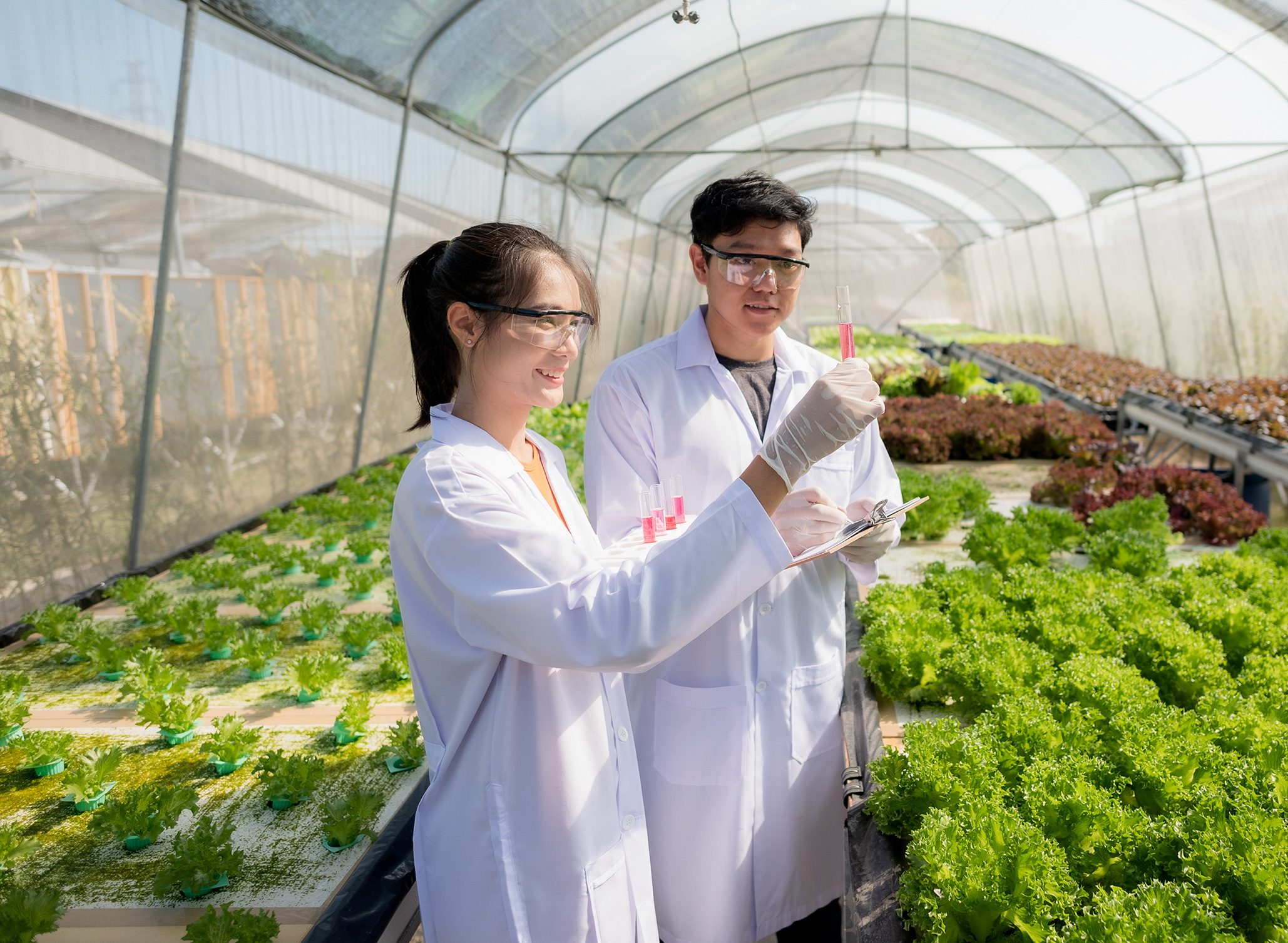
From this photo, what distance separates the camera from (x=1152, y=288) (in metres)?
14.3

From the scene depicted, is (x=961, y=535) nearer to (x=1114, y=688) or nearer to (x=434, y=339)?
(x=1114, y=688)

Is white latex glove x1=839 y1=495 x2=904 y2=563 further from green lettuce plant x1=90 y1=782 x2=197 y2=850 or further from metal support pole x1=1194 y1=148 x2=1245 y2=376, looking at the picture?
metal support pole x1=1194 y1=148 x2=1245 y2=376

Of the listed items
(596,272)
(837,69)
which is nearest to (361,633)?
(837,69)

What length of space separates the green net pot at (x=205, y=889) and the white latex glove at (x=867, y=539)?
176 centimetres

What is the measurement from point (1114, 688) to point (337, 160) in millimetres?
6841

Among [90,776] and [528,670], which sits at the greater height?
[528,670]

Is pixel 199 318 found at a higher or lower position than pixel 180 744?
higher

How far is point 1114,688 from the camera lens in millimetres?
2625

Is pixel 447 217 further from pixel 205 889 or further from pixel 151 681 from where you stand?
pixel 205 889

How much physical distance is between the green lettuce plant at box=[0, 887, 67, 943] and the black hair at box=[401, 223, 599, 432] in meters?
1.35

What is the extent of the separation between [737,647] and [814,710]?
28 centimetres

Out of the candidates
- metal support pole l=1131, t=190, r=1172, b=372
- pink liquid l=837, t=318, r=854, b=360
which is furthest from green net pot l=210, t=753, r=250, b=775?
metal support pole l=1131, t=190, r=1172, b=372

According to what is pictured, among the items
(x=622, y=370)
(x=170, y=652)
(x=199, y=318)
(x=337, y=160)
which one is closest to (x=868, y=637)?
(x=622, y=370)

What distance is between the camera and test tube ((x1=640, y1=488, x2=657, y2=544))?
2135mm
